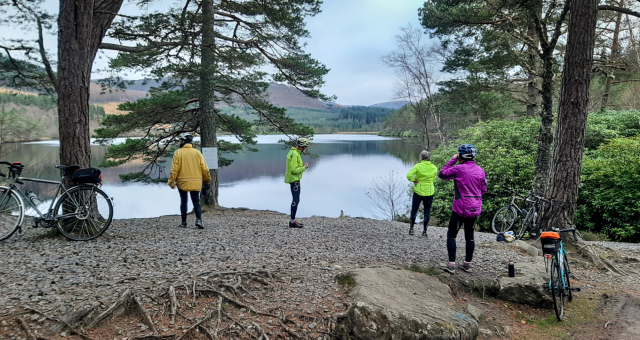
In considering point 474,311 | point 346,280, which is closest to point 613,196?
point 474,311

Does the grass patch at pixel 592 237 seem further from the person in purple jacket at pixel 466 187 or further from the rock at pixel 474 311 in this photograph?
the rock at pixel 474 311

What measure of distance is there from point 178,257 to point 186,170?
2.39m

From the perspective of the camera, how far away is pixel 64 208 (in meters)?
5.07

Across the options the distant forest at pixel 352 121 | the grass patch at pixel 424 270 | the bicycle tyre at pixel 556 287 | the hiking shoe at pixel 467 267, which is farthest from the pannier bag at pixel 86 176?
the distant forest at pixel 352 121

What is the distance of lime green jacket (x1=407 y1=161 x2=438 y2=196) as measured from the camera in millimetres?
6836

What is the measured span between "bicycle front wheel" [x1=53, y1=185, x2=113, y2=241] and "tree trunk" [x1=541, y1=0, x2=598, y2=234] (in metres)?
7.32

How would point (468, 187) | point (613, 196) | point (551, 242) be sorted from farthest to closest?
point (613, 196) < point (468, 187) < point (551, 242)

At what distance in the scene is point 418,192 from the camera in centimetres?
696

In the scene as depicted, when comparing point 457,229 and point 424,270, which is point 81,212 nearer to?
point 424,270

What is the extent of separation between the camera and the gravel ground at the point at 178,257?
10.4 ft

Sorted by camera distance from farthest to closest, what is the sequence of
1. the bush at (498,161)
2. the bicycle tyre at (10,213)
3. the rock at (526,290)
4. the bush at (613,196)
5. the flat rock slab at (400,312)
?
the bush at (498,161) → the bush at (613,196) → the bicycle tyre at (10,213) → the rock at (526,290) → the flat rock slab at (400,312)

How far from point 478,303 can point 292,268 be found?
7.62 ft

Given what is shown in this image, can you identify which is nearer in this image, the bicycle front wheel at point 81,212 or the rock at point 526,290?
the rock at point 526,290

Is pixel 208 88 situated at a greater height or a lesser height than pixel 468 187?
greater
